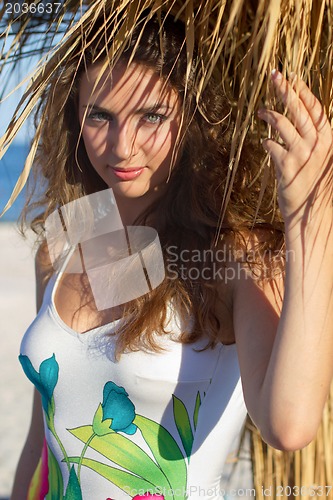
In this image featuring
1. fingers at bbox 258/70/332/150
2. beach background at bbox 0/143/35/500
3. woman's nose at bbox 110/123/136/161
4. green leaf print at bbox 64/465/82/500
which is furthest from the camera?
beach background at bbox 0/143/35/500

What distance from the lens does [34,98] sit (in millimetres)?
1096

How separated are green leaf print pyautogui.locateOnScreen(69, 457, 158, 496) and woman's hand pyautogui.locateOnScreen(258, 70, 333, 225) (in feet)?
1.94

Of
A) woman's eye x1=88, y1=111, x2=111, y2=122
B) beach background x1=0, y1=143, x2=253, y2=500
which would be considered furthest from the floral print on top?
beach background x1=0, y1=143, x2=253, y2=500

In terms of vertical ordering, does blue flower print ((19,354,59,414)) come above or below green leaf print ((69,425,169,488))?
above

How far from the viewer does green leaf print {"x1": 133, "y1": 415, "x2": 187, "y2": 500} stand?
4.09 feet

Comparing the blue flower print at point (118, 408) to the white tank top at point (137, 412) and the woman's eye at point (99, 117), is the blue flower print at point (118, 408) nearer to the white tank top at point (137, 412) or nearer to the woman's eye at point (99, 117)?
the white tank top at point (137, 412)

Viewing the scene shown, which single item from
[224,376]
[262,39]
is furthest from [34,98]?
[224,376]

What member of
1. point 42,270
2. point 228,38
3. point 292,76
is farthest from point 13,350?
point 292,76

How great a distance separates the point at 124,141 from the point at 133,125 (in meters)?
0.03

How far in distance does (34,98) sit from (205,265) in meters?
0.41

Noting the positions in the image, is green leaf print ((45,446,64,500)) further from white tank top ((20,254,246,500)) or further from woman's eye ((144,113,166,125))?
woman's eye ((144,113,166,125))

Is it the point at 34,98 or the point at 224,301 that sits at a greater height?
the point at 34,98

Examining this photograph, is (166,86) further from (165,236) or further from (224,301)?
(224,301)

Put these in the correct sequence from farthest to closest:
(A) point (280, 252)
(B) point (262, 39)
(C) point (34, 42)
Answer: (C) point (34, 42), (A) point (280, 252), (B) point (262, 39)
